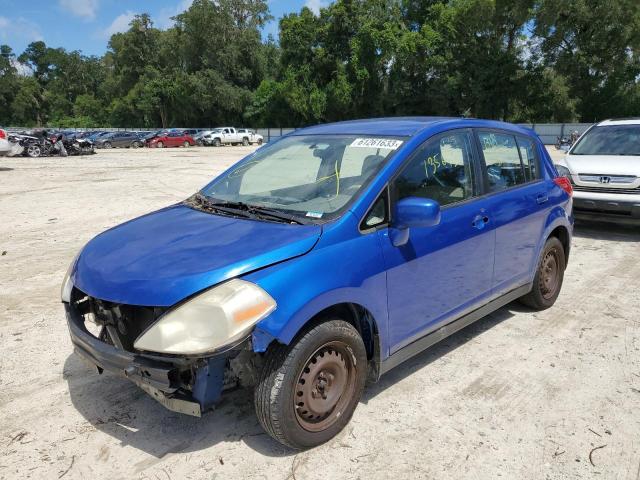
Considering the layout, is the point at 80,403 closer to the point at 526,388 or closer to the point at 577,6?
the point at 526,388

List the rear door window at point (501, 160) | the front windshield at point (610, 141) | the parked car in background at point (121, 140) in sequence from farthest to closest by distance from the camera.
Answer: the parked car in background at point (121, 140) < the front windshield at point (610, 141) < the rear door window at point (501, 160)

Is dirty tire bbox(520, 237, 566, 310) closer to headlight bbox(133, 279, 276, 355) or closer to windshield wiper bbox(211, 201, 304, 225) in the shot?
windshield wiper bbox(211, 201, 304, 225)

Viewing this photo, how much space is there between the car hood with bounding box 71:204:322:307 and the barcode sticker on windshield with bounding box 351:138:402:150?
86 centimetres

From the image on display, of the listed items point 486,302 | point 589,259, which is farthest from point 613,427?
point 589,259

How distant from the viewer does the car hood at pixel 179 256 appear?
2502 mm

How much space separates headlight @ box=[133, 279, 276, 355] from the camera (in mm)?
2379

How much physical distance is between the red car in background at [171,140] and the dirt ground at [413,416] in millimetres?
39993

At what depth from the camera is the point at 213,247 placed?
2.75 m

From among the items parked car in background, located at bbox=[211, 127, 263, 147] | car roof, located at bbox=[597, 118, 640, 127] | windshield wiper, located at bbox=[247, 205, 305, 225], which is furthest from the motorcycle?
windshield wiper, located at bbox=[247, 205, 305, 225]

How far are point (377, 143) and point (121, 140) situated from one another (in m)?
42.8

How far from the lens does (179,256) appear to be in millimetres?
2711

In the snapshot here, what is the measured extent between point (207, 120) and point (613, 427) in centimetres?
7013

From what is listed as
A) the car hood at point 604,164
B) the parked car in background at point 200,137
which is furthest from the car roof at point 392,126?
the parked car in background at point 200,137

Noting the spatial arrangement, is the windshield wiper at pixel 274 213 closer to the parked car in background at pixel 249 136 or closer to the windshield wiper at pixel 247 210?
the windshield wiper at pixel 247 210
